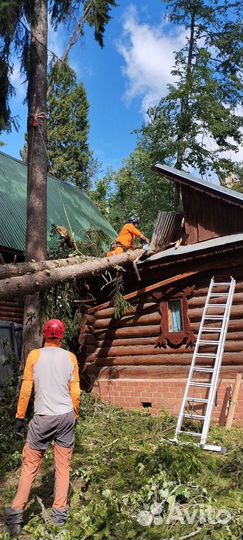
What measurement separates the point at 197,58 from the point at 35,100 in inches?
665

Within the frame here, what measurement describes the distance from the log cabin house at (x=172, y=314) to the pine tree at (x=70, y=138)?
27787 millimetres

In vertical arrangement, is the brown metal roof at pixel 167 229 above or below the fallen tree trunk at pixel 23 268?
above

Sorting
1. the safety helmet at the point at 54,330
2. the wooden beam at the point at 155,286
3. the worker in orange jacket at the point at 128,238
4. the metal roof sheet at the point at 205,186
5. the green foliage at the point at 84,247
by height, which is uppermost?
the metal roof sheet at the point at 205,186

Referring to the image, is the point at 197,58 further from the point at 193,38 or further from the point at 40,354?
the point at 40,354

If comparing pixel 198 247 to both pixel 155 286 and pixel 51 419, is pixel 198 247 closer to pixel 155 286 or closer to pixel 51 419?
pixel 155 286

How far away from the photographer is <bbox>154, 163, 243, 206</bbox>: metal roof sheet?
448 inches

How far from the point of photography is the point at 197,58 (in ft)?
83.4

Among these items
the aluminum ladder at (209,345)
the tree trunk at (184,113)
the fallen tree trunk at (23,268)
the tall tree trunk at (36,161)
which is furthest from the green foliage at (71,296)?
the tree trunk at (184,113)

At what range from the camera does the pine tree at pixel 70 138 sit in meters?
40.0

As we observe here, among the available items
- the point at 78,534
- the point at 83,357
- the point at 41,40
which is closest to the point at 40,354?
the point at 78,534

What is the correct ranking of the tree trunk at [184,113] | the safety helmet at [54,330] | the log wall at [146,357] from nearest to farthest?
the safety helmet at [54,330] → the log wall at [146,357] → the tree trunk at [184,113]

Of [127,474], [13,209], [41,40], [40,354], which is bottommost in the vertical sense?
[127,474]

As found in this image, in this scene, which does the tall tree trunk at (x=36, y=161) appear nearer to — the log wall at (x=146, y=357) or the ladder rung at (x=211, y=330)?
the log wall at (x=146, y=357)

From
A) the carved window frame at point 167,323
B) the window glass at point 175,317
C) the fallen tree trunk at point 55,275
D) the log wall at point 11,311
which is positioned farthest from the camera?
the log wall at point 11,311
